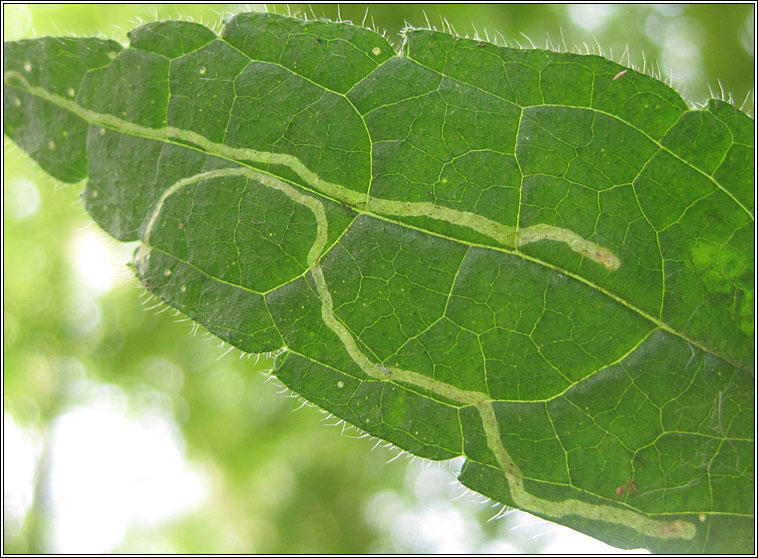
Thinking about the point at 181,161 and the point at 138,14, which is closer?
the point at 181,161

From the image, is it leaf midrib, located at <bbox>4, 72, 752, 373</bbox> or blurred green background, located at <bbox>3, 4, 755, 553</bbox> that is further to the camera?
blurred green background, located at <bbox>3, 4, 755, 553</bbox>

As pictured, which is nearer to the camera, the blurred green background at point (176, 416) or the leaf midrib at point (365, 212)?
the leaf midrib at point (365, 212)

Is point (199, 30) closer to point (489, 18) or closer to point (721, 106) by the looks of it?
point (721, 106)

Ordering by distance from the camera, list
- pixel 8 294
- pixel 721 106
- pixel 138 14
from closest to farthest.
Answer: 1. pixel 721 106
2. pixel 138 14
3. pixel 8 294

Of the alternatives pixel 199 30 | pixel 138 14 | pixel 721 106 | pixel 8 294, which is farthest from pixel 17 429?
pixel 721 106

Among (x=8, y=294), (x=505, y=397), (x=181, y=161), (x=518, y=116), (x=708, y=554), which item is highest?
(x=518, y=116)

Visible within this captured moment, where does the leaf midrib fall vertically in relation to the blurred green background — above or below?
above

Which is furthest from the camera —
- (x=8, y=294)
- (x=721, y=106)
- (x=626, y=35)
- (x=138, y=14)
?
(x=8, y=294)

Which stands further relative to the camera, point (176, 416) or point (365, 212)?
point (176, 416)

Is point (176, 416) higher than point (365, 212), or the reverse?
point (365, 212)

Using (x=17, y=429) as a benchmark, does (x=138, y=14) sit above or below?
above

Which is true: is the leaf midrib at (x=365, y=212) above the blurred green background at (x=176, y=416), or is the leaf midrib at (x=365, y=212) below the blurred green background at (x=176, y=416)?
above
